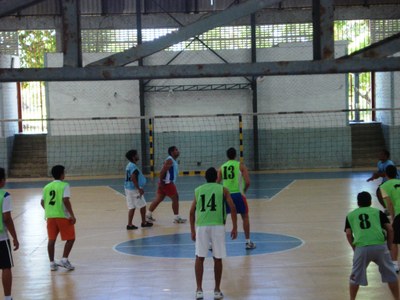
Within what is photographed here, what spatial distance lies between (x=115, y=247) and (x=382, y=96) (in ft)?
61.7

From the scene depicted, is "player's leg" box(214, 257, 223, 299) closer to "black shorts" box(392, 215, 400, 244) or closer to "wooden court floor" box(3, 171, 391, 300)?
"wooden court floor" box(3, 171, 391, 300)

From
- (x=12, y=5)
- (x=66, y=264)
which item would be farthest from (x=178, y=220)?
(x=12, y=5)

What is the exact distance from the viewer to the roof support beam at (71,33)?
5.36m

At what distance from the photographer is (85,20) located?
28109 millimetres

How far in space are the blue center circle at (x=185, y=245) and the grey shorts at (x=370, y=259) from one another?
452 cm

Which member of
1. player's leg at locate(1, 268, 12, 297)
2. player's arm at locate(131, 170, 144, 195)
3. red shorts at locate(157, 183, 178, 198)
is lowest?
player's leg at locate(1, 268, 12, 297)

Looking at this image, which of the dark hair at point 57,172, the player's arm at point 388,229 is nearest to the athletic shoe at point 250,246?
the dark hair at point 57,172

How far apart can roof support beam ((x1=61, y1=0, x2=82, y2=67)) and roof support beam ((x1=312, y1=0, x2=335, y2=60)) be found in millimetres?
1852

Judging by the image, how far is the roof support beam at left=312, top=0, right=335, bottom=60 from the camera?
5398 millimetres

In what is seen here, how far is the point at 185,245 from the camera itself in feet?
46.1

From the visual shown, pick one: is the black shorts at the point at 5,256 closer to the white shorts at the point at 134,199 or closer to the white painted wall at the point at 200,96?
the white shorts at the point at 134,199

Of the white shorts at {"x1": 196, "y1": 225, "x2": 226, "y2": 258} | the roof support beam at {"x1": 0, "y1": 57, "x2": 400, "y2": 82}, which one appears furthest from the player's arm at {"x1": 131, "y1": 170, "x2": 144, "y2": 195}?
the roof support beam at {"x1": 0, "y1": 57, "x2": 400, "y2": 82}

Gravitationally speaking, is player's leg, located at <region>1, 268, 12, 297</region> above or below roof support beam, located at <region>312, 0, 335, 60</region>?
below

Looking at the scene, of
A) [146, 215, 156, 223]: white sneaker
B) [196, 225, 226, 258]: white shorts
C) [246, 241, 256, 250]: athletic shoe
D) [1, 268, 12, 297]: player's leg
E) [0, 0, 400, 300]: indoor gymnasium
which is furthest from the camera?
[0, 0, 400, 300]: indoor gymnasium
